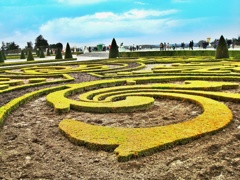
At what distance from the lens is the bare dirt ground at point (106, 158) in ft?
15.7

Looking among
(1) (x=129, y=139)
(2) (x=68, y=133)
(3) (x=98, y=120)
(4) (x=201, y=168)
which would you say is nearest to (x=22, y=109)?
(3) (x=98, y=120)

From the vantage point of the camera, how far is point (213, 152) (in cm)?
538

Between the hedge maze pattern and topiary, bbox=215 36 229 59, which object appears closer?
the hedge maze pattern

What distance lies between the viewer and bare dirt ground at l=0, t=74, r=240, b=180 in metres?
4.80

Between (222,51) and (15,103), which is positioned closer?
(15,103)

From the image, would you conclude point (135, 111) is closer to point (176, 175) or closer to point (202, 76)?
point (176, 175)

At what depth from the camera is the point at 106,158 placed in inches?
210

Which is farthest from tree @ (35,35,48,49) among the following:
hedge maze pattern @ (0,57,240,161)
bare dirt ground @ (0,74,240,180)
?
bare dirt ground @ (0,74,240,180)

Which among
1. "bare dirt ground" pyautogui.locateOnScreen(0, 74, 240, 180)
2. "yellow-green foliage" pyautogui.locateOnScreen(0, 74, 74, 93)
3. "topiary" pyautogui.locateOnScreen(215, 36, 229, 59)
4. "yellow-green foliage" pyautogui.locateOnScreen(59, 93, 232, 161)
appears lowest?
"bare dirt ground" pyautogui.locateOnScreen(0, 74, 240, 180)

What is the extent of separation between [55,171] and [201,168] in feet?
7.44

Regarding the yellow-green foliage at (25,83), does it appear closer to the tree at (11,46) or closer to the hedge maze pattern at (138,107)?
the hedge maze pattern at (138,107)

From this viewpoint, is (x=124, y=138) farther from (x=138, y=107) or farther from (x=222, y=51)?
(x=222, y=51)

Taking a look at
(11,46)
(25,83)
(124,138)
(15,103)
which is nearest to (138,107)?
(124,138)

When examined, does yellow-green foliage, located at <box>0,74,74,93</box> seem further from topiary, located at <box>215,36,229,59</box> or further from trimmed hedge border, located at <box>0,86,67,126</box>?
topiary, located at <box>215,36,229,59</box>
